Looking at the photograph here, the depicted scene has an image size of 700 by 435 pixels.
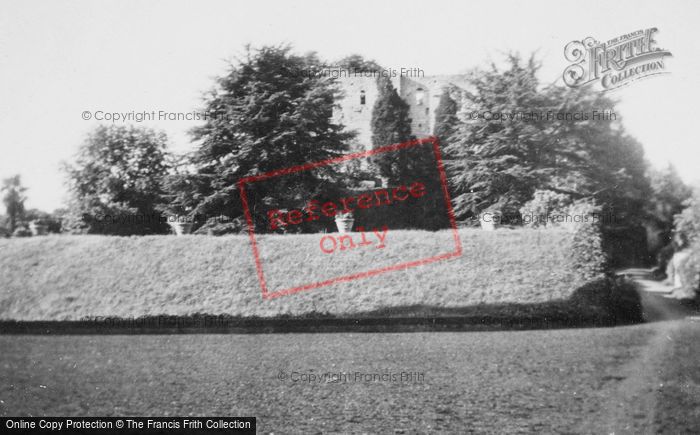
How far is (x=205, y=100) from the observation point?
74.7 ft

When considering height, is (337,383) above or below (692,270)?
below

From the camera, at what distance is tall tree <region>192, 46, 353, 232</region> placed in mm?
21609

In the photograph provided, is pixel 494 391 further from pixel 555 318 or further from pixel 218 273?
pixel 218 273

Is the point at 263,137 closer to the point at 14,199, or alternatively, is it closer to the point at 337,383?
the point at 14,199

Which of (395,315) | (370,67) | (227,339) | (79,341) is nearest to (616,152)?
(395,315)

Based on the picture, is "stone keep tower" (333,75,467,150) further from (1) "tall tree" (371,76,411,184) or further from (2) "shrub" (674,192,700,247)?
(2) "shrub" (674,192,700,247)

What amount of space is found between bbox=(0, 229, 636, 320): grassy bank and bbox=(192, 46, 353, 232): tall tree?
5747mm

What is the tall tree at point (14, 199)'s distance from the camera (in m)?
18.6

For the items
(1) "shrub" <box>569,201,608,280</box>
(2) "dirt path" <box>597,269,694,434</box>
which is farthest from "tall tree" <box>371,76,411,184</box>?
(2) "dirt path" <box>597,269,694,434</box>

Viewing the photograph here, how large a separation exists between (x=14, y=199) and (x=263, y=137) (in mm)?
10015

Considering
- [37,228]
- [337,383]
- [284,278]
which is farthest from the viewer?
[37,228]

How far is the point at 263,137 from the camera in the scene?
21.4m

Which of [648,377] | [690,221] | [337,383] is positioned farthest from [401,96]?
[337,383]

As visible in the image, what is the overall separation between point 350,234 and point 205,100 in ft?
36.2
